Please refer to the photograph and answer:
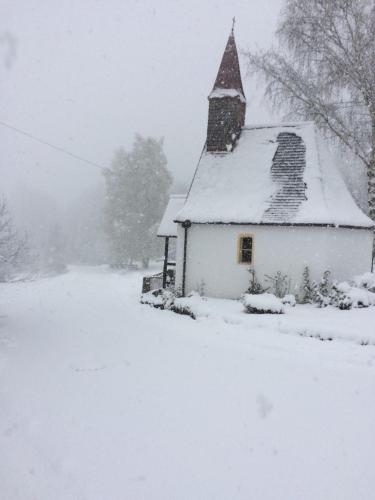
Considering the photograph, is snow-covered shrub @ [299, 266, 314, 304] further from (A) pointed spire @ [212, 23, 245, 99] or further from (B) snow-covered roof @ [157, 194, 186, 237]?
(A) pointed spire @ [212, 23, 245, 99]

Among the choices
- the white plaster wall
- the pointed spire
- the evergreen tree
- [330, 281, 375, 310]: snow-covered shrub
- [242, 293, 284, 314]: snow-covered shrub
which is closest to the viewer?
[242, 293, 284, 314]: snow-covered shrub

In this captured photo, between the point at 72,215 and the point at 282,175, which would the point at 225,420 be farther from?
the point at 72,215

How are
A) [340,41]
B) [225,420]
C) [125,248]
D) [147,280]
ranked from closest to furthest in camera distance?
1. [225,420]
2. [340,41]
3. [147,280]
4. [125,248]

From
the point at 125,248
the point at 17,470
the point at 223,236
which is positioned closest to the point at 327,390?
the point at 17,470

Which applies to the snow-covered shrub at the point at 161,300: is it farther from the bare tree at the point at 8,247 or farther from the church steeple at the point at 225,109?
the bare tree at the point at 8,247

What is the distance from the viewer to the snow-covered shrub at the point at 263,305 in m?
11.7

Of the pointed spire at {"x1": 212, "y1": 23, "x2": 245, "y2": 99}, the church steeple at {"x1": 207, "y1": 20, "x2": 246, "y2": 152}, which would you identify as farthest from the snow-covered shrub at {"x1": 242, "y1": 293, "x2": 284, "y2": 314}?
the pointed spire at {"x1": 212, "y1": 23, "x2": 245, "y2": 99}

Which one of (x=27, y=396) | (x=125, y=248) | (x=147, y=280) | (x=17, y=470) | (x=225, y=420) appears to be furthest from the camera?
(x=125, y=248)

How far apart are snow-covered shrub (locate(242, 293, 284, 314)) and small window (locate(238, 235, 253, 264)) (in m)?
2.83

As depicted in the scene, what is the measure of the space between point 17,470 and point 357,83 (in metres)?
17.6

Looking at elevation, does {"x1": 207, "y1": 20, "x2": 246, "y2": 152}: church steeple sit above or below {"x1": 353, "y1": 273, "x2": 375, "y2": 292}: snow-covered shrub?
above

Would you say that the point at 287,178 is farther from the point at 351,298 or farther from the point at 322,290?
the point at 351,298

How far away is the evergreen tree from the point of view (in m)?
35.5

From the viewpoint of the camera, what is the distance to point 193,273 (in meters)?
15.5
